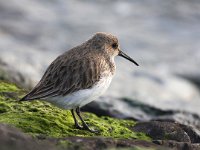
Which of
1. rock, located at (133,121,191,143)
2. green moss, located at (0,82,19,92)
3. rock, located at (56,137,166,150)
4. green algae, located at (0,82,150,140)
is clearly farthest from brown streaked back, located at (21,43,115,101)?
rock, located at (56,137,166,150)

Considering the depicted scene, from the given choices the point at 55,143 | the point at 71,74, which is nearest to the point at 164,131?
the point at 71,74

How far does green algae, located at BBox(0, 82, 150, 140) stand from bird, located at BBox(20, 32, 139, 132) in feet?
0.63

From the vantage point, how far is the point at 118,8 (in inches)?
752

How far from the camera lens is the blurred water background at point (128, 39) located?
13172 mm

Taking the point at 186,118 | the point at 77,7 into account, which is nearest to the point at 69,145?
the point at 186,118

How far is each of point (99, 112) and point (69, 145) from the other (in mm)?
4579

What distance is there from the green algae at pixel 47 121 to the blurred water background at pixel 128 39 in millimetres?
3101

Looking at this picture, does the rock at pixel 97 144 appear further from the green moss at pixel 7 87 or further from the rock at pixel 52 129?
the green moss at pixel 7 87

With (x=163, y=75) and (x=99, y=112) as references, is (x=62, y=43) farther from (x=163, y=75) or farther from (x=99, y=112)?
(x=99, y=112)

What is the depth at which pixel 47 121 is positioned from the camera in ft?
22.0

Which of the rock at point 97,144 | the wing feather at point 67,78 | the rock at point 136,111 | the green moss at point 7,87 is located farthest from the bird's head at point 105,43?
the rock at point 97,144

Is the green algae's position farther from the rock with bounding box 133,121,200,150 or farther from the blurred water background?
the blurred water background

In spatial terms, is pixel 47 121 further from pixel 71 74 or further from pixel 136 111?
pixel 136 111

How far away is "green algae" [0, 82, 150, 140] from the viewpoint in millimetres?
6426
